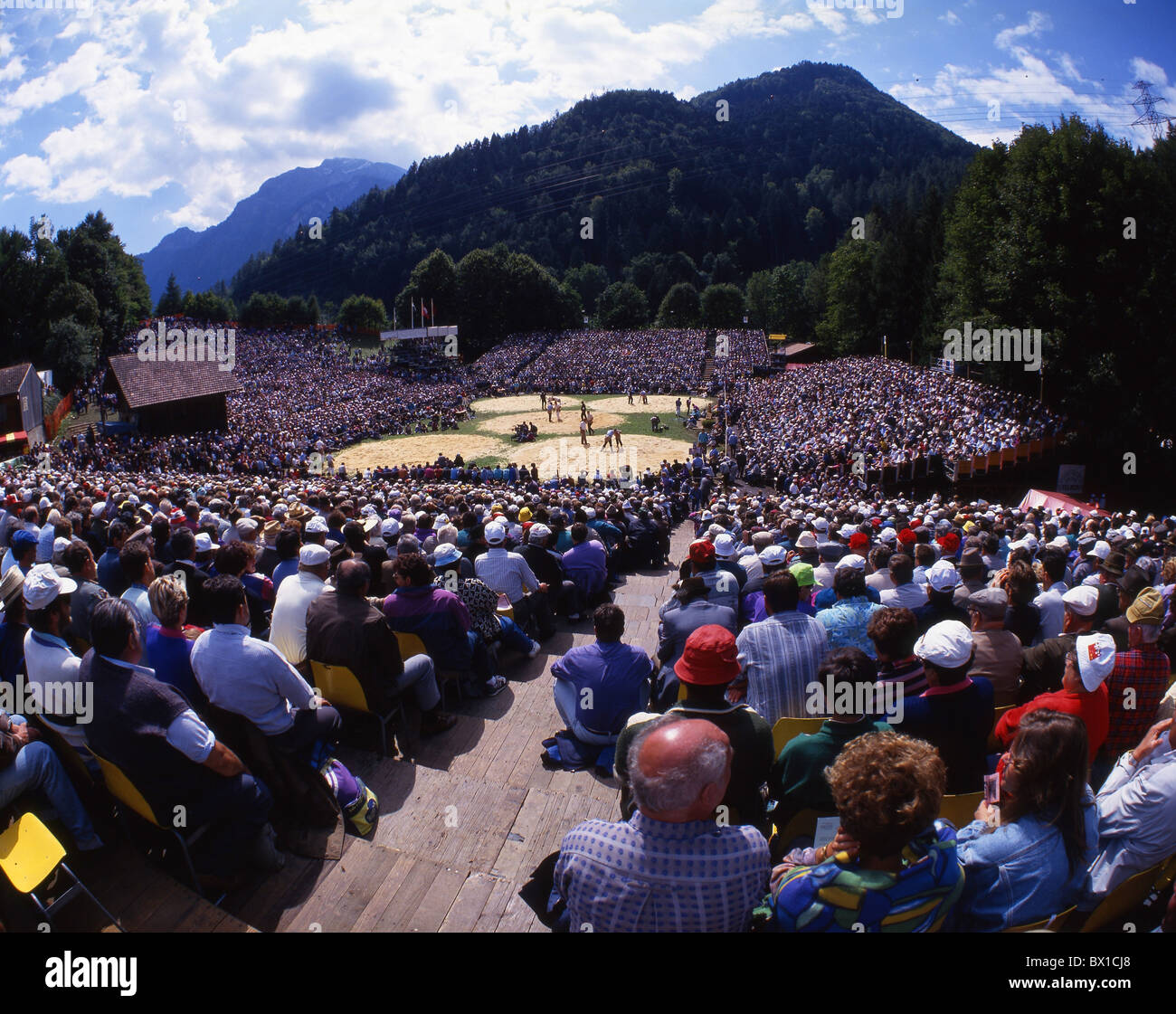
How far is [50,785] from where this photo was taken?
12.5 ft

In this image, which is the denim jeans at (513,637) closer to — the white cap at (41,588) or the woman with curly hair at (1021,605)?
the white cap at (41,588)

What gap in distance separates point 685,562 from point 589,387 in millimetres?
47765

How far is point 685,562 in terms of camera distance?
806 centimetres

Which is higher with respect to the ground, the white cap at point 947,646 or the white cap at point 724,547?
the white cap at point 947,646

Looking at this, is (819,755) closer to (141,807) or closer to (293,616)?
(141,807)

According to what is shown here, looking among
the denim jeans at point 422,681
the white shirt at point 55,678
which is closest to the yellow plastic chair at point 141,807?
the white shirt at point 55,678

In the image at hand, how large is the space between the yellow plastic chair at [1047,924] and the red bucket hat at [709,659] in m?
1.59

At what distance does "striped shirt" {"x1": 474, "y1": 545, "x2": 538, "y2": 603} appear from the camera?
8039 mm

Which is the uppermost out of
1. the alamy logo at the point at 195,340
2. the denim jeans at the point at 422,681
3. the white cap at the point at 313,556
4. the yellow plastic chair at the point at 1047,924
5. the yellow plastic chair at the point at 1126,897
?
the alamy logo at the point at 195,340

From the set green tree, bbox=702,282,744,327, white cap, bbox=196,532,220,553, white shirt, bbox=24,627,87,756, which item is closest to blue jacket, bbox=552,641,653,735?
white shirt, bbox=24,627,87,756

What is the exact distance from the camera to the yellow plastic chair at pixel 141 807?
377 cm

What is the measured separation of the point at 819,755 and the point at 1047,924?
1.12 metres

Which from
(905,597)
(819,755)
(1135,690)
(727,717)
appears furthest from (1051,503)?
(727,717)

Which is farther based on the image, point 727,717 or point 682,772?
point 727,717
